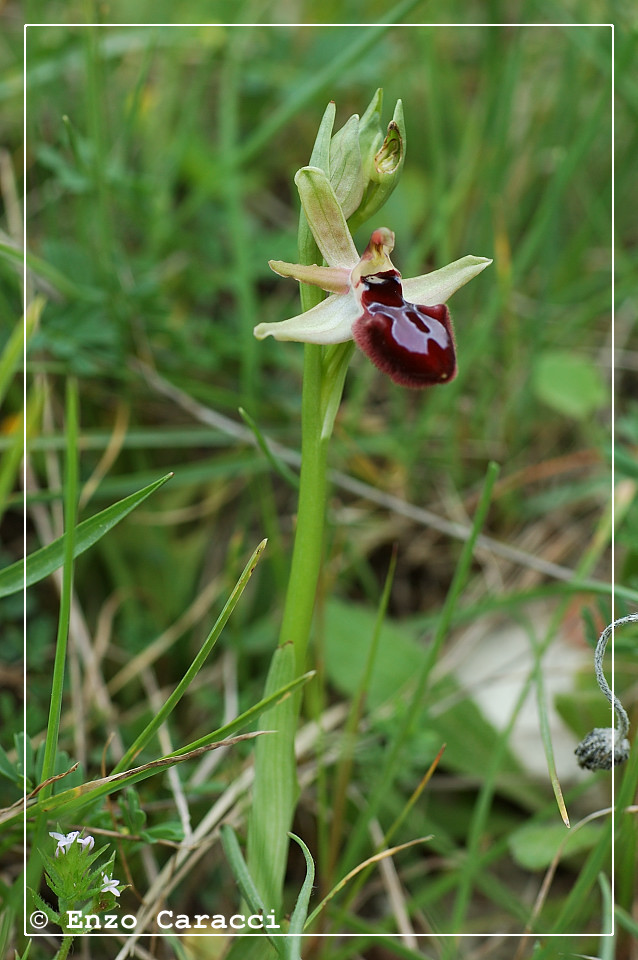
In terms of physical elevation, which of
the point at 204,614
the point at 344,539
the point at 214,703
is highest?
the point at 344,539

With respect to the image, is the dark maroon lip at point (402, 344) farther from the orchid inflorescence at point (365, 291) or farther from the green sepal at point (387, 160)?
the green sepal at point (387, 160)

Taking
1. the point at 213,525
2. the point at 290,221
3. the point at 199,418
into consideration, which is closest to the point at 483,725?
the point at 213,525

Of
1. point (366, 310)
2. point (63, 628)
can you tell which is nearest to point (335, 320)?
point (366, 310)

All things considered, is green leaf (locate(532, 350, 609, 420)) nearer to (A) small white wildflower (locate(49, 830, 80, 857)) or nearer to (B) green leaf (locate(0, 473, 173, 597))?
(B) green leaf (locate(0, 473, 173, 597))

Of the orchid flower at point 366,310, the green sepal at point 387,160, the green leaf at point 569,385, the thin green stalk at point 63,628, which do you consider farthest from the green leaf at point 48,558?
the green leaf at point 569,385

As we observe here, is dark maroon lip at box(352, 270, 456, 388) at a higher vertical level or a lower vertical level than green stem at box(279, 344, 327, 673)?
higher

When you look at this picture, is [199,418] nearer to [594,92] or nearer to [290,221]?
[290,221]

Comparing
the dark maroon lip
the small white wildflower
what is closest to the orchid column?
the dark maroon lip

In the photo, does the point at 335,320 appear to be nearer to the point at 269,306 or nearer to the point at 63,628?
the point at 63,628
